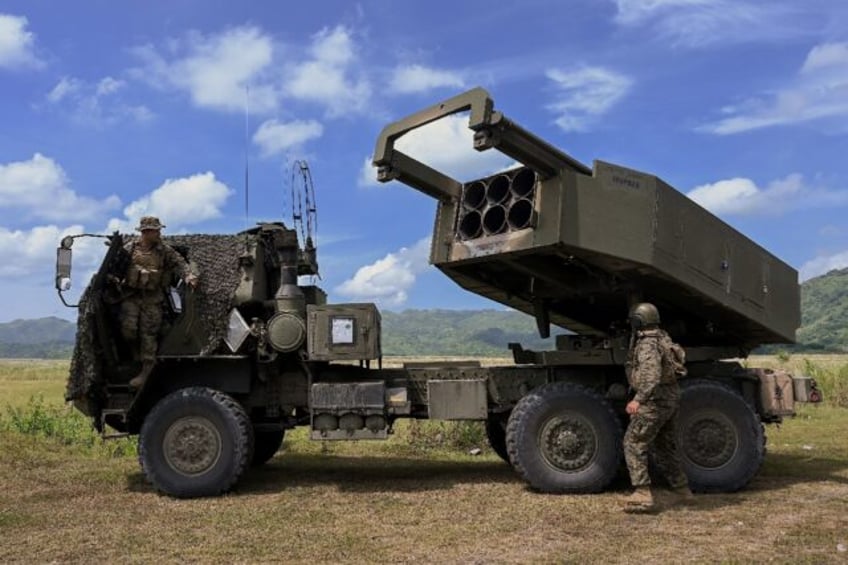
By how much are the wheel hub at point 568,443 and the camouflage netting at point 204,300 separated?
334 centimetres

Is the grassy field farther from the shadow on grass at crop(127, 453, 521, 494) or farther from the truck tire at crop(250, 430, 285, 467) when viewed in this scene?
the truck tire at crop(250, 430, 285, 467)

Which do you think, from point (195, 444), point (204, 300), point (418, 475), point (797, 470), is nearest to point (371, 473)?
point (418, 475)

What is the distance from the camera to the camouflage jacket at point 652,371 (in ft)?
22.2

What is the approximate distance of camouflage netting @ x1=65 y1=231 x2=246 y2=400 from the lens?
7.61m

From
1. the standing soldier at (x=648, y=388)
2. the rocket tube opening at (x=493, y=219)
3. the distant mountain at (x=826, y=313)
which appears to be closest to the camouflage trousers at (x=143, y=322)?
the rocket tube opening at (x=493, y=219)

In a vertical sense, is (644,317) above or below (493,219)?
below

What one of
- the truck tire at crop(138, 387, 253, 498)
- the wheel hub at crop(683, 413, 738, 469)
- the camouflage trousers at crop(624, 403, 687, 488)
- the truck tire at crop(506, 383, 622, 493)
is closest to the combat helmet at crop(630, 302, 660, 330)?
the camouflage trousers at crop(624, 403, 687, 488)

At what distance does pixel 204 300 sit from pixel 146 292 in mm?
560

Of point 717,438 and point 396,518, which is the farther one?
point 717,438

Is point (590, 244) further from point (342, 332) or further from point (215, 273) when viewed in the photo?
point (215, 273)

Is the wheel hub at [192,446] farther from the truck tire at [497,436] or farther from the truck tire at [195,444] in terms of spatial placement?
the truck tire at [497,436]

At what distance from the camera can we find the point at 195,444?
754 cm

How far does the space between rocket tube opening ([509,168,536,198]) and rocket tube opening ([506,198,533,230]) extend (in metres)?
0.08

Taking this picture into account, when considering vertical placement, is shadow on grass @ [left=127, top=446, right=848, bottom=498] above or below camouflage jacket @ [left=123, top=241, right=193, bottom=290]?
below
